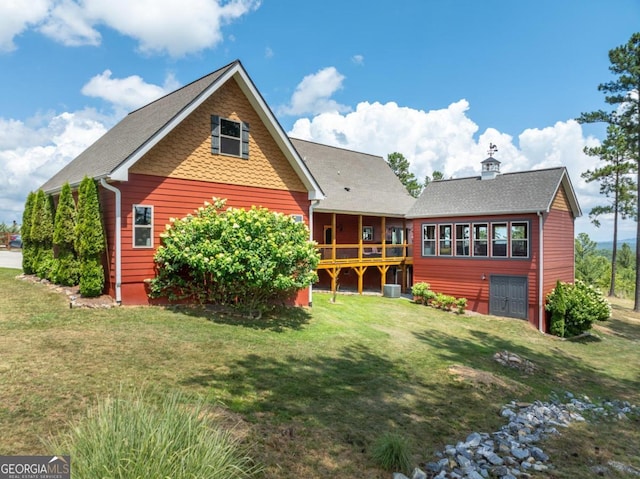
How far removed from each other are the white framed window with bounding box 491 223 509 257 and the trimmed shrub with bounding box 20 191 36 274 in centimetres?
2034

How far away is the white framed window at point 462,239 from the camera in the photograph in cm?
2041

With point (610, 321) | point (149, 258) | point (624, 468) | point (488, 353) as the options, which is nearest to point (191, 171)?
point (149, 258)

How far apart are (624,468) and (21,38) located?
19.7m

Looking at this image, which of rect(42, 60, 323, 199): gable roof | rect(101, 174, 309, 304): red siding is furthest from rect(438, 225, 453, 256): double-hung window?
rect(101, 174, 309, 304): red siding

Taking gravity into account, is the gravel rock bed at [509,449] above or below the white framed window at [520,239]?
below

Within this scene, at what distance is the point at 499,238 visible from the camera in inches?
758

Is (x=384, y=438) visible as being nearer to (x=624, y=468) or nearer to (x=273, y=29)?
(x=624, y=468)

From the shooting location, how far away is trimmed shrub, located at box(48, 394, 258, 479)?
2.94m

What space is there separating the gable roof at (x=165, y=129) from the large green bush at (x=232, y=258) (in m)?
2.26

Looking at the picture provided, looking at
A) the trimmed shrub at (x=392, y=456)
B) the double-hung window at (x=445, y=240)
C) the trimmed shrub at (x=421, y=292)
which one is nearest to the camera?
the trimmed shrub at (x=392, y=456)

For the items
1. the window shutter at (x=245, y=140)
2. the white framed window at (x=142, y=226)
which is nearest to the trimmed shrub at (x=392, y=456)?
the white framed window at (x=142, y=226)

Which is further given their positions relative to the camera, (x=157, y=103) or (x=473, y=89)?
(x=473, y=89)

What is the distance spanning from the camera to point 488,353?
1182 centimetres

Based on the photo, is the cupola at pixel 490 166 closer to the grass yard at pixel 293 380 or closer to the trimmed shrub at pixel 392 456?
the grass yard at pixel 293 380
